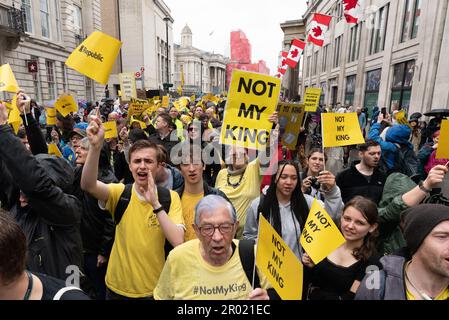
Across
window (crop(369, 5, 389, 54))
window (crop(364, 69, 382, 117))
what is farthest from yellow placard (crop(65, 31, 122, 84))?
window (crop(369, 5, 389, 54))

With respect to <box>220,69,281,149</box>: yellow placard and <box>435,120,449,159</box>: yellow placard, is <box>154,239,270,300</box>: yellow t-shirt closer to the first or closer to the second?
<box>220,69,281,149</box>: yellow placard

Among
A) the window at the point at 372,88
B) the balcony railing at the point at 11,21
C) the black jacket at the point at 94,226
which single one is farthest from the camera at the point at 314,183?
the window at the point at 372,88

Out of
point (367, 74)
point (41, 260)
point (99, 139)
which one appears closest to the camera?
point (41, 260)

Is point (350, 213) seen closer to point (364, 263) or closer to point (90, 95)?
point (364, 263)

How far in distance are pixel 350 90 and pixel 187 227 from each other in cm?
2809

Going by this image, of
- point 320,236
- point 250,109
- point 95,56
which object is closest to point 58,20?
point 95,56

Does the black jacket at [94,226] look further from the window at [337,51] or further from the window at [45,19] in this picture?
the window at [337,51]

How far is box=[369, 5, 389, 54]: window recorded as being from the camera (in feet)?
64.8

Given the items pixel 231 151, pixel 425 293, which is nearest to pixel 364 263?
pixel 425 293

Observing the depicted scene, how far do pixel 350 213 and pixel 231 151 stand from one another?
1509 mm

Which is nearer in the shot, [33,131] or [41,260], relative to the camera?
[41,260]

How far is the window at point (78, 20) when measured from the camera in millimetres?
22956

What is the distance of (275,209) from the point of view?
258 centimetres

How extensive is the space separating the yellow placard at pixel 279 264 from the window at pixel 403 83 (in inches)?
641
